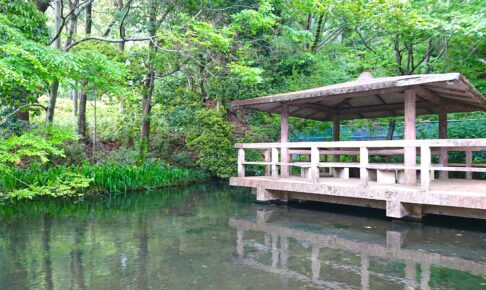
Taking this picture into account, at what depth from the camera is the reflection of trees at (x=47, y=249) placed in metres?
4.13

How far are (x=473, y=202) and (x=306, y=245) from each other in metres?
2.83

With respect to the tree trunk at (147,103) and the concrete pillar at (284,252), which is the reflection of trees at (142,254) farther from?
the tree trunk at (147,103)

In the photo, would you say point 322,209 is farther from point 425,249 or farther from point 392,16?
point 392,16

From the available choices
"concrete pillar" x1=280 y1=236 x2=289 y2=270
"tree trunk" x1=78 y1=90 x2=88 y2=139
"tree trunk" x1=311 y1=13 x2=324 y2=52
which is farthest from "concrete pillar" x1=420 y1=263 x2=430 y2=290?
"tree trunk" x1=78 y1=90 x2=88 y2=139

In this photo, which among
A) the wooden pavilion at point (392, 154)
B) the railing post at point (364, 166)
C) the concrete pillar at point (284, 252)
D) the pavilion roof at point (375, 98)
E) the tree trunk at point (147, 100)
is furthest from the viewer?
the tree trunk at point (147, 100)

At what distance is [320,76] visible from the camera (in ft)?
45.0

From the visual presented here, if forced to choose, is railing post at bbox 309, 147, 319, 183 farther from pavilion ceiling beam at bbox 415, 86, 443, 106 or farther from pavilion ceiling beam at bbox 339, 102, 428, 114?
pavilion ceiling beam at bbox 339, 102, 428, 114

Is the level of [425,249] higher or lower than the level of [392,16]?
lower

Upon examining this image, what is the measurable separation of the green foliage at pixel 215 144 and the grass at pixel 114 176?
123 cm

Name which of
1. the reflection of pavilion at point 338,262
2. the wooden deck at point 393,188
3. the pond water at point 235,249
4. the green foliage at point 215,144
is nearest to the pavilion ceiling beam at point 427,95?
the wooden deck at point 393,188

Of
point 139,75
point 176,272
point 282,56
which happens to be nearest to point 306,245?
point 176,272

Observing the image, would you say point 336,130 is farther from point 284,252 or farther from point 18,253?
point 18,253

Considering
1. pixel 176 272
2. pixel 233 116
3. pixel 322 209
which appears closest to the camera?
pixel 176 272

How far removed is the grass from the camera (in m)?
9.77
